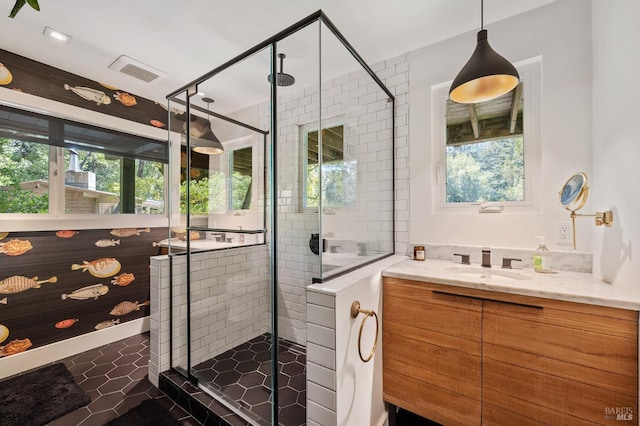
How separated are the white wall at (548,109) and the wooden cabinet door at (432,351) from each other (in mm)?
685

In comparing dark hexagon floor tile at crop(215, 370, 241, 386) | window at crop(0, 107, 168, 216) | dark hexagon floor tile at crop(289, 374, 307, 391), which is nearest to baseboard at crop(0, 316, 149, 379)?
window at crop(0, 107, 168, 216)

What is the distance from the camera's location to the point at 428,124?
206 cm

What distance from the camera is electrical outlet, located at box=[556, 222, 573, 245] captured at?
5.27 feet

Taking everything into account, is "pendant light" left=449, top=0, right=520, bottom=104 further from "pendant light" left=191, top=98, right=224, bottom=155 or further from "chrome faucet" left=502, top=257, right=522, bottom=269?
"pendant light" left=191, top=98, right=224, bottom=155

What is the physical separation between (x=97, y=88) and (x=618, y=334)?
4.13m

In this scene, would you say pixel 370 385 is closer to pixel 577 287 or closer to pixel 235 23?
pixel 577 287

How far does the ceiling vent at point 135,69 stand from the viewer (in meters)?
2.28

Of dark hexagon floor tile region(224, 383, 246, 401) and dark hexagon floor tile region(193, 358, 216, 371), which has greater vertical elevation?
dark hexagon floor tile region(193, 358, 216, 371)

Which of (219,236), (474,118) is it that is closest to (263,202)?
(219,236)

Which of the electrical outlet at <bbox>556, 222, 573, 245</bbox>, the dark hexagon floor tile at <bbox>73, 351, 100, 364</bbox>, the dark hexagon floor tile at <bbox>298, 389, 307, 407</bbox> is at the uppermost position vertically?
the electrical outlet at <bbox>556, 222, 573, 245</bbox>

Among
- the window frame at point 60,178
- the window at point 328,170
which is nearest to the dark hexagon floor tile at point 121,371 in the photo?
the window frame at point 60,178

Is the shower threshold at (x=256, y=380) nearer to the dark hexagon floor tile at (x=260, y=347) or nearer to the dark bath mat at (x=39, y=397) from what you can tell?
the dark hexagon floor tile at (x=260, y=347)

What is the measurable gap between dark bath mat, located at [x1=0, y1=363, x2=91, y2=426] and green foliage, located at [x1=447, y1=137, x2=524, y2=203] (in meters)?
3.00

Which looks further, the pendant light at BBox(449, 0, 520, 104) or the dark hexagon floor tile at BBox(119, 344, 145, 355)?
the dark hexagon floor tile at BBox(119, 344, 145, 355)
